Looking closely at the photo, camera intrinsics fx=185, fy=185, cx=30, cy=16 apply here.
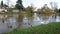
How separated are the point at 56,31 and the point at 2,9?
44.6 ft

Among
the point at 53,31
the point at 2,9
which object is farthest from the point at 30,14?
the point at 53,31

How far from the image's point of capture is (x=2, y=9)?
67.9 ft

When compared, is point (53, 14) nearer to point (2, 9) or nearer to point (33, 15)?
point (33, 15)

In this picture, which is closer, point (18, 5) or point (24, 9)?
point (24, 9)

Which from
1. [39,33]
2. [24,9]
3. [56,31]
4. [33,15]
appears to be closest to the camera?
[39,33]

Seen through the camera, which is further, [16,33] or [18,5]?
[18,5]

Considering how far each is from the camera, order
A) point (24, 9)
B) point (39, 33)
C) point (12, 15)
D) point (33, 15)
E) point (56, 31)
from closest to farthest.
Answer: point (39, 33) < point (56, 31) < point (24, 9) < point (12, 15) < point (33, 15)

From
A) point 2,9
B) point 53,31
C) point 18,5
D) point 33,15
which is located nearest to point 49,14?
point 33,15

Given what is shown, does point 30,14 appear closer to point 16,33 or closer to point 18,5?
point 18,5

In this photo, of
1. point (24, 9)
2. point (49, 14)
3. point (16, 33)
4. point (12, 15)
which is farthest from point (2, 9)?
point (16, 33)

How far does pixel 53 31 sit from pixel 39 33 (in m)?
0.85

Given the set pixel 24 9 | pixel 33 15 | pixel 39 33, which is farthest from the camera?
pixel 33 15

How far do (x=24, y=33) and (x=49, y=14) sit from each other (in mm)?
16737

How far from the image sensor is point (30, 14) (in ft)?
70.1
